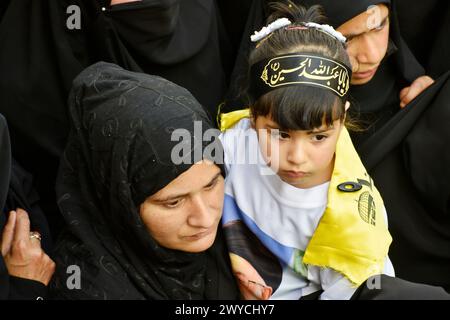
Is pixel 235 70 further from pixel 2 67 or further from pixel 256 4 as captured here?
pixel 2 67

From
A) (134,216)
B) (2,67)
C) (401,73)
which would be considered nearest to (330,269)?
(134,216)

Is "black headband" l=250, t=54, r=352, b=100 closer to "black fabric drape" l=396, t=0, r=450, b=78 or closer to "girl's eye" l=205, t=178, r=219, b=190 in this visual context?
"girl's eye" l=205, t=178, r=219, b=190

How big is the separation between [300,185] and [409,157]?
59 centimetres

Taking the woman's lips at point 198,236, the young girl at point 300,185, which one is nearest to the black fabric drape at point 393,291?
the young girl at point 300,185

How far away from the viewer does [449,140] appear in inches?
107

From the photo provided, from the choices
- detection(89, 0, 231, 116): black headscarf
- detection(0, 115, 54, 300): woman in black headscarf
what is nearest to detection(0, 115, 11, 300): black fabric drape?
detection(0, 115, 54, 300): woman in black headscarf

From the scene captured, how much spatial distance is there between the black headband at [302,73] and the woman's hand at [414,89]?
695mm

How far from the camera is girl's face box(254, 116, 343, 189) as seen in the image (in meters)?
2.26

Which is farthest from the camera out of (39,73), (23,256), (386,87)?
(386,87)

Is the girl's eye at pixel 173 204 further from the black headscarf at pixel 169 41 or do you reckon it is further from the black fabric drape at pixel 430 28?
the black fabric drape at pixel 430 28

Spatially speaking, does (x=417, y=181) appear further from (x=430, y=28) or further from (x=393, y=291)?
(x=430, y=28)

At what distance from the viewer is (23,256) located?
2.38 metres

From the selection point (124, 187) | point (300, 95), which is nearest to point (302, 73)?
point (300, 95)

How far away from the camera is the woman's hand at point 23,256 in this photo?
237cm
